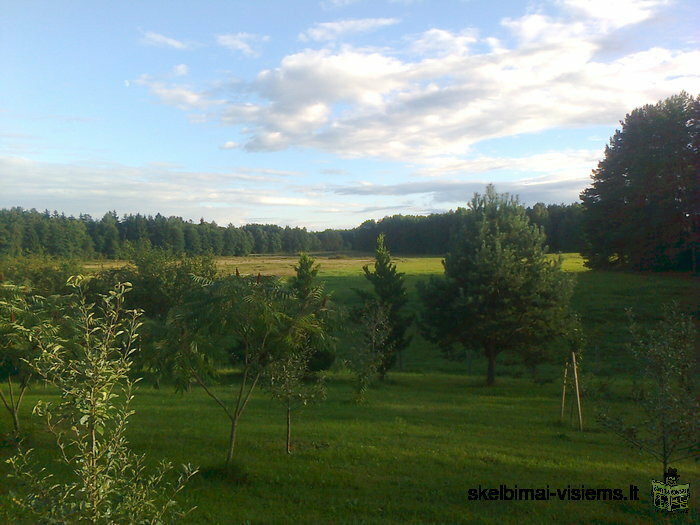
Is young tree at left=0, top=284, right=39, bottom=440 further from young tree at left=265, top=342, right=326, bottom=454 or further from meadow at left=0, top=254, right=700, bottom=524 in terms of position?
young tree at left=265, top=342, right=326, bottom=454

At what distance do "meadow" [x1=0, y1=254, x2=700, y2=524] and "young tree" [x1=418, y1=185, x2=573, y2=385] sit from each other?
9.02ft

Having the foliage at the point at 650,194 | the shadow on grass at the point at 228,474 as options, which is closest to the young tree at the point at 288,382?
the shadow on grass at the point at 228,474

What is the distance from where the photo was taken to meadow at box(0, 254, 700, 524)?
8.52 metres

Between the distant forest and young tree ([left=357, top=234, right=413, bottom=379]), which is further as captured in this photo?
the distant forest

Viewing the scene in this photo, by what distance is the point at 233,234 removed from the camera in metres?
103

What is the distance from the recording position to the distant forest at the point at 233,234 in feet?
235

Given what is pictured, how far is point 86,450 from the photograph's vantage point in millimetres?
3613

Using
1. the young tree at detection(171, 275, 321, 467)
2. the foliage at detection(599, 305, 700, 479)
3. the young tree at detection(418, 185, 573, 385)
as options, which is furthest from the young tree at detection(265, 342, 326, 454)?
the young tree at detection(418, 185, 573, 385)

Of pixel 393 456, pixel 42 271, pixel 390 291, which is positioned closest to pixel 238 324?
pixel 393 456

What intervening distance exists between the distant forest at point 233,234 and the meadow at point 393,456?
43859 mm

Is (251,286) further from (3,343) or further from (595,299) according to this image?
(595,299)

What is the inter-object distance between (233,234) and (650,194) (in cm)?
7633

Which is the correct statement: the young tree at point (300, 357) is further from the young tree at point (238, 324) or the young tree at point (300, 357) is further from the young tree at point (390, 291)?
the young tree at point (390, 291)

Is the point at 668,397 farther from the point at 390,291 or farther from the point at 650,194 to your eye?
the point at 650,194
